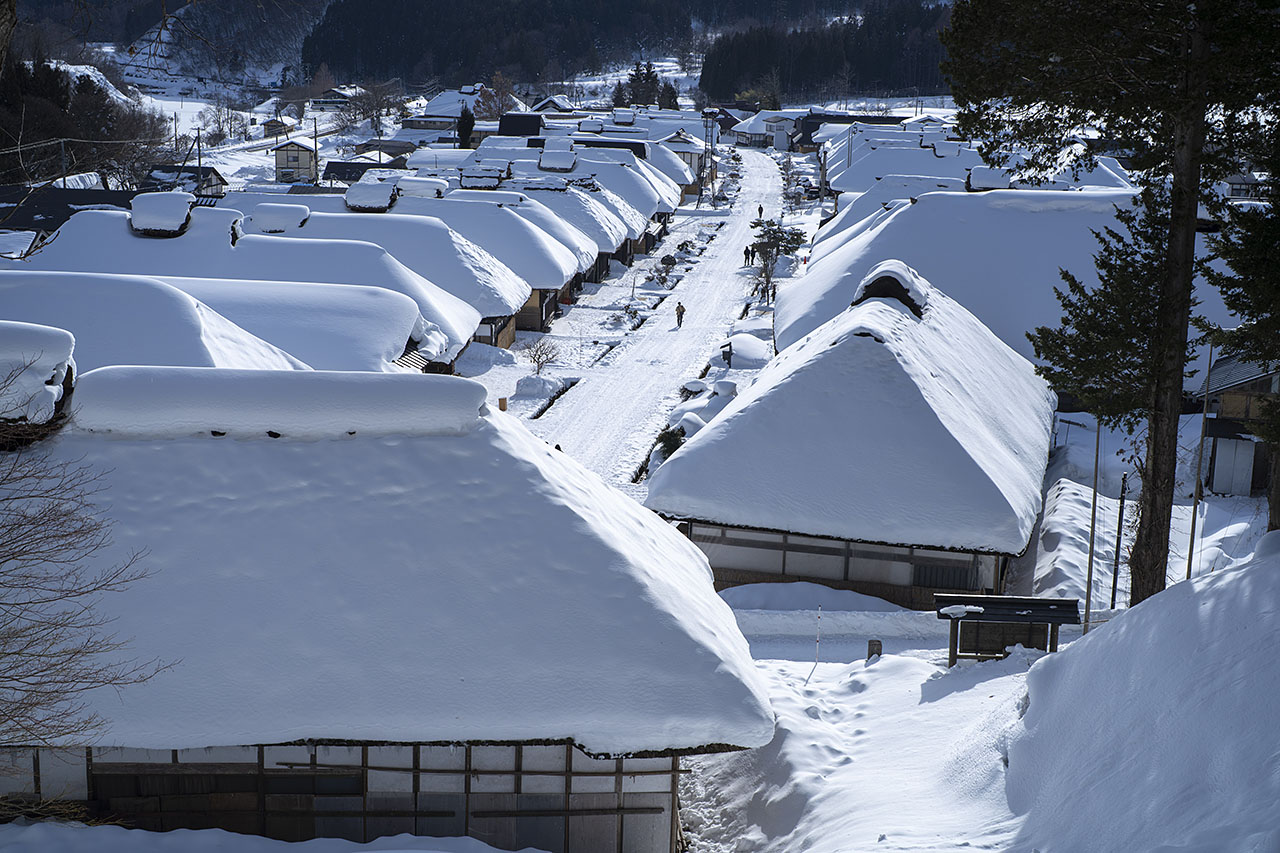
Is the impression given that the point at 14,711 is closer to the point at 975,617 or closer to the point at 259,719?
the point at 259,719

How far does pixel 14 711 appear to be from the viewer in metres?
7.39

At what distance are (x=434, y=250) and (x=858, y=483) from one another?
21742mm

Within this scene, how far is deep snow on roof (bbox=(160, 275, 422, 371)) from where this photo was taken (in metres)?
23.3

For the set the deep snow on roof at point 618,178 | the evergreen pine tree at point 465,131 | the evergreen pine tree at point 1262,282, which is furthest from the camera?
the evergreen pine tree at point 465,131

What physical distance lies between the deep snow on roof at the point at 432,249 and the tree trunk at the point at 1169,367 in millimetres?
23004

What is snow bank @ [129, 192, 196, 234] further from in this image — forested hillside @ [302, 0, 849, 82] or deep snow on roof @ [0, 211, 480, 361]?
forested hillside @ [302, 0, 849, 82]

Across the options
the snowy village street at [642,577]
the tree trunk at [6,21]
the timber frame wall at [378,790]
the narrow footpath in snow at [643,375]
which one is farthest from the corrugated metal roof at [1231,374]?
the tree trunk at [6,21]

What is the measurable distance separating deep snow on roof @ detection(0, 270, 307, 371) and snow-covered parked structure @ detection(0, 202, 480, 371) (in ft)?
29.4

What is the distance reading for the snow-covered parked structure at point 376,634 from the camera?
9.23 meters

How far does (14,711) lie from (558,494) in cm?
501

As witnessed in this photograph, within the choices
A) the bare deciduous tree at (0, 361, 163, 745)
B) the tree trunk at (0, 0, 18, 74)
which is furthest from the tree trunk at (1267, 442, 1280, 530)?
the tree trunk at (0, 0, 18, 74)

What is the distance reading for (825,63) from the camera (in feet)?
497

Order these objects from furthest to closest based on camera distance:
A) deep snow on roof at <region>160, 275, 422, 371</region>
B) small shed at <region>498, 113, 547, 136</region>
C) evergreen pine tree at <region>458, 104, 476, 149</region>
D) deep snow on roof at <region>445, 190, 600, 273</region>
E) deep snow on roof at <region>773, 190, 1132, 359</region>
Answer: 1. evergreen pine tree at <region>458, 104, 476, 149</region>
2. small shed at <region>498, 113, 547, 136</region>
3. deep snow on roof at <region>445, 190, 600, 273</region>
4. deep snow on roof at <region>773, 190, 1132, 359</region>
5. deep snow on roof at <region>160, 275, 422, 371</region>

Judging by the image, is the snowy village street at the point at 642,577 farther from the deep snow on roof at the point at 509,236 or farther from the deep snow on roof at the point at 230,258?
the deep snow on roof at the point at 509,236
